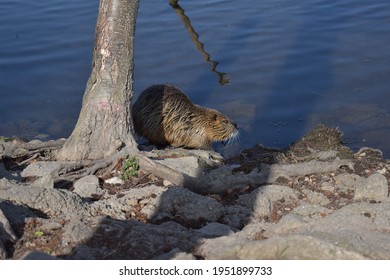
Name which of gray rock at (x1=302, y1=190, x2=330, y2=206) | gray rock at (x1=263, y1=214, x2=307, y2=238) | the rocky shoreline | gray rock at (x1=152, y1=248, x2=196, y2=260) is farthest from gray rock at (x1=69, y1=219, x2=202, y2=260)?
gray rock at (x1=302, y1=190, x2=330, y2=206)

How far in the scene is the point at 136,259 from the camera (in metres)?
4.25

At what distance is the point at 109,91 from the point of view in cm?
643

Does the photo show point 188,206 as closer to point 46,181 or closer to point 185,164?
point 185,164

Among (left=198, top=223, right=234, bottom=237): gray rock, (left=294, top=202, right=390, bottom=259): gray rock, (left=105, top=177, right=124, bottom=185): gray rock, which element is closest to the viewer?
(left=294, top=202, right=390, bottom=259): gray rock

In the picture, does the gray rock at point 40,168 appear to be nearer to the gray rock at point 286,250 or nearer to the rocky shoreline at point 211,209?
the rocky shoreline at point 211,209

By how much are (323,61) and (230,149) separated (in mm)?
2861

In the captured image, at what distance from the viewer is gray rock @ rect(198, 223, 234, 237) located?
5062 millimetres

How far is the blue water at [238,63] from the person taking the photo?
945 cm

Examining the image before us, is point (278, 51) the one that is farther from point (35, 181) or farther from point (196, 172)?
point (35, 181)

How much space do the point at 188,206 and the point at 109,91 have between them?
151 centimetres

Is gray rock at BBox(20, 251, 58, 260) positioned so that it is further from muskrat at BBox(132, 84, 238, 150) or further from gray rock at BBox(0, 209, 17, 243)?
muskrat at BBox(132, 84, 238, 150)

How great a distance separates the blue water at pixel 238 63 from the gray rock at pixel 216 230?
3.56 m

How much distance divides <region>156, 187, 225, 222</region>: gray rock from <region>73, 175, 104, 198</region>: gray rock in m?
0.67
